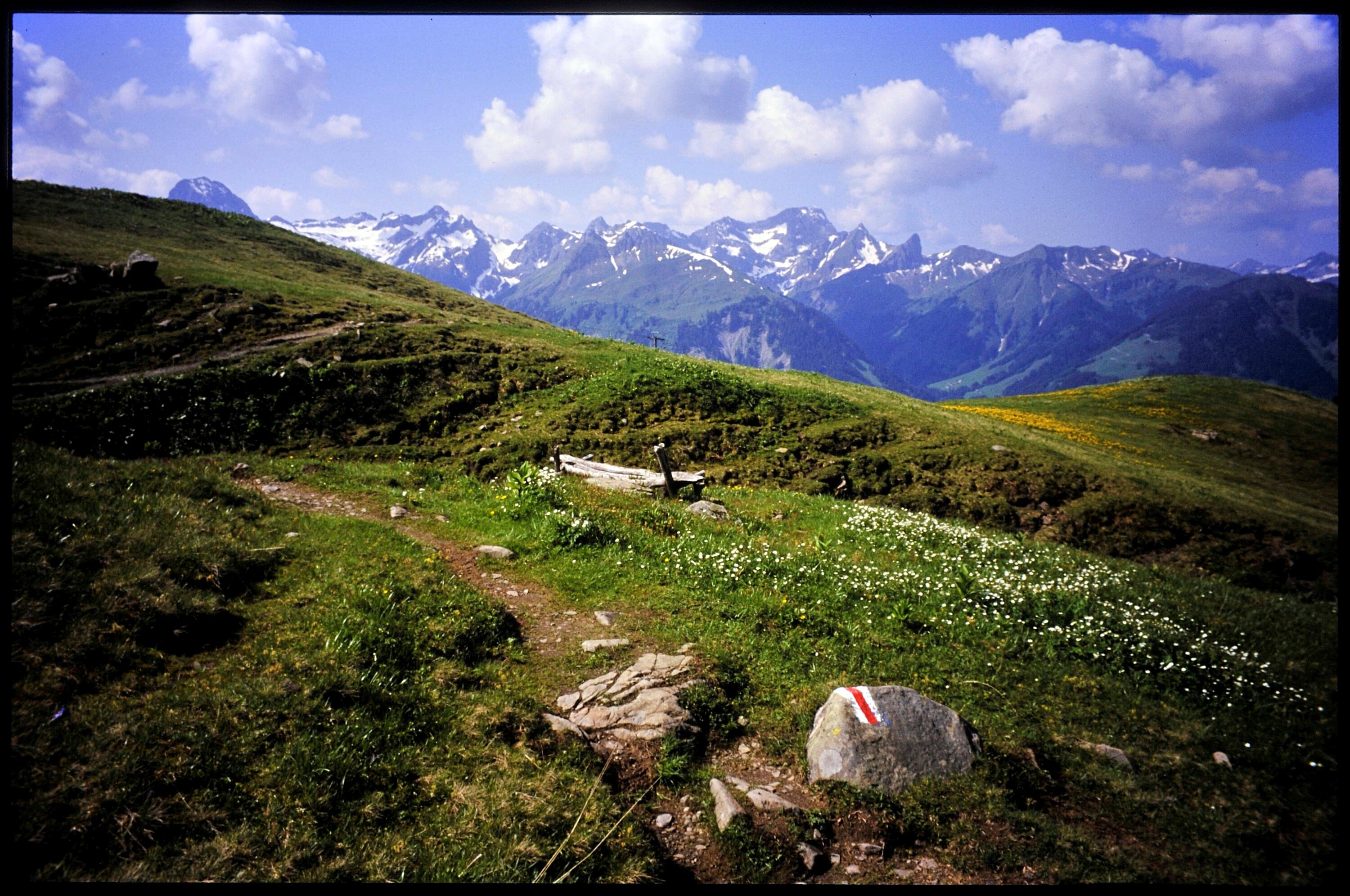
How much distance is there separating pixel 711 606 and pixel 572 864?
18.5 ft

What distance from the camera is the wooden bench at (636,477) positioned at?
55.5ft

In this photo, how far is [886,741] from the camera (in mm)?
6160

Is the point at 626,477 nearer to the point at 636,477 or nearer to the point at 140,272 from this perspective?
the point at 636,477

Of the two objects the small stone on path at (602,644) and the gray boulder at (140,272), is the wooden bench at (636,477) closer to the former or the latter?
the small stone on path at (602,644)

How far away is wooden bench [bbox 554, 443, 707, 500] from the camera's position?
16.9 m

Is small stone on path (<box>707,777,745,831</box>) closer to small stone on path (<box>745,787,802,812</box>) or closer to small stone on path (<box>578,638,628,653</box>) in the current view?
small stone on path (<box>745,787,802,812</box>)

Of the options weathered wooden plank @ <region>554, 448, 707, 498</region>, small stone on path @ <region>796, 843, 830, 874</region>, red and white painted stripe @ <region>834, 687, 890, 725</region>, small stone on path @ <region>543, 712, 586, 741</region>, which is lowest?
small stone on path @ <region>796, 843, 830, 874</region>

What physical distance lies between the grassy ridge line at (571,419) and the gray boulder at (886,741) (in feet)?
37.7

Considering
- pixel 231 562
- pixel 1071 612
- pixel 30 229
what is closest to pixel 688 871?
pixel 231 562

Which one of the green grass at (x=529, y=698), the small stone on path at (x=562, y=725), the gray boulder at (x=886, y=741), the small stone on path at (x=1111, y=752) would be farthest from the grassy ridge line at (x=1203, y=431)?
the small stone on path at (x=562, y=725)

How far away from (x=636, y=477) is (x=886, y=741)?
41.4ft

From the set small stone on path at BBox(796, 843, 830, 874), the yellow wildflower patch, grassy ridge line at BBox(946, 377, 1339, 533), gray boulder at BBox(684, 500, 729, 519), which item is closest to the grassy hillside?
small stone on path at BBox(796, 843, 830, 874)

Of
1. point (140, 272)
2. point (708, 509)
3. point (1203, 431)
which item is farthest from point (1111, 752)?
point (1203, 431)

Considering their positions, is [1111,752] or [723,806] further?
[1111,752]
